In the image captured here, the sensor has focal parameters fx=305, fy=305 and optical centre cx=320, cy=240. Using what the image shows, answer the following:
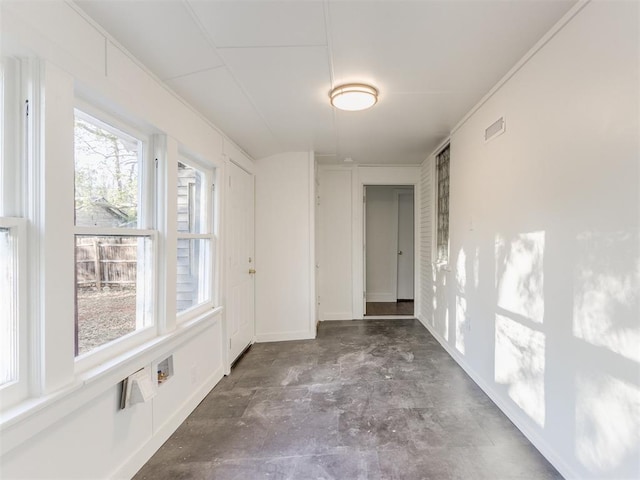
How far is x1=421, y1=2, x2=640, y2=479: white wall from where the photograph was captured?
1201 mm

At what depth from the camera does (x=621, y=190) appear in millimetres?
1222

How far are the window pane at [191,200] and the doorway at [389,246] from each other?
3.62 meters

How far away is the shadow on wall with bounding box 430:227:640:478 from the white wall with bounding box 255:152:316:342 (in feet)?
6.64

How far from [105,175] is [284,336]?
8.86ft

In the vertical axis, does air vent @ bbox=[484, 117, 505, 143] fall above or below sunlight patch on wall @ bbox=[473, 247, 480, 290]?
above

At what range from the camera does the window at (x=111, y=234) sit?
56.3 inches

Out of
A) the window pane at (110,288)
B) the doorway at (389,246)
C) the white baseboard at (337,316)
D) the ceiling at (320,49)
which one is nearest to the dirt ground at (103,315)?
the window pane at (110,288)

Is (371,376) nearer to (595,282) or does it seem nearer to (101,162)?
(595,282)

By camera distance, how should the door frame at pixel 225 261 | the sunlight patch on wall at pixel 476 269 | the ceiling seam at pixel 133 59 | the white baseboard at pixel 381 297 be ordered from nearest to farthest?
the ceiling seam at pixel 133 59
the sunlight patch on wall at pixel 476 269
the door frame at pixel 225 261
the white baseboard at pixel 381 297

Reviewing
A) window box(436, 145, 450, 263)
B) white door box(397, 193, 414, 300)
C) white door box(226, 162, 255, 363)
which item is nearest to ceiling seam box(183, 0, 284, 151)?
white door box(226, 162, 255, 363)

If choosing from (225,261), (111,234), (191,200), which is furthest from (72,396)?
(225,261)

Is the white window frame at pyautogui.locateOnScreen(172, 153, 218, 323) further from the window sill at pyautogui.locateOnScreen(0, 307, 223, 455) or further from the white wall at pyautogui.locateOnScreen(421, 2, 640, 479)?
the white wall at pyautogui.locateOnScreen(421, 2, 640, 479)

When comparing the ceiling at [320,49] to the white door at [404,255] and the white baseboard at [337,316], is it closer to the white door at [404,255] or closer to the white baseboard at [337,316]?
the white baseboard at [337,316]

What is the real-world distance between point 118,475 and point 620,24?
117 inches
